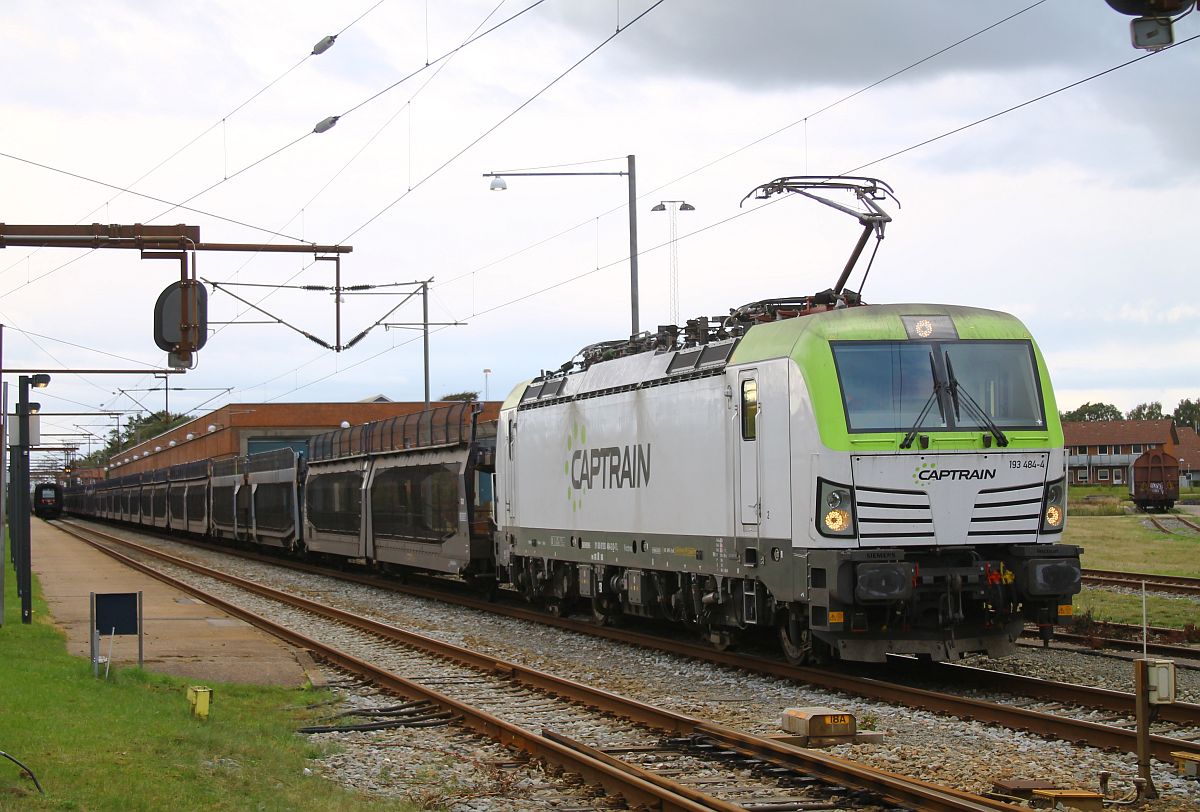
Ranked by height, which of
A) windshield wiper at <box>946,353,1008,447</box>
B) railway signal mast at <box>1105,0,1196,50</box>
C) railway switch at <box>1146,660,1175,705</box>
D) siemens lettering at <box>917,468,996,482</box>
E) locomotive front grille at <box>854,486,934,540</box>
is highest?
railway signal mast at <box>1105,0,1196,50</box>

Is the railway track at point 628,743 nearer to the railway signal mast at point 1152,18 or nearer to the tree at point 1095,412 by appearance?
the railway signal mast at point 1152,18

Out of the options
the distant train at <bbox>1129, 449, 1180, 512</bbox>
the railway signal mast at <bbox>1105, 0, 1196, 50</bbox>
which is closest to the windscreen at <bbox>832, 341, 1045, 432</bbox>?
the railway signal mast at <bbox>1105, 0, 1196, 50</bbox>

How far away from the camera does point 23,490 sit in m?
22.9

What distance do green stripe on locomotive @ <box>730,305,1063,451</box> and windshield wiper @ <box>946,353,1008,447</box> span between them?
126 millimetres

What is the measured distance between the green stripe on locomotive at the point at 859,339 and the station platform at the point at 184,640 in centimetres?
610

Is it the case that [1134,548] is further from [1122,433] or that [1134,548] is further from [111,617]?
[1122,433]

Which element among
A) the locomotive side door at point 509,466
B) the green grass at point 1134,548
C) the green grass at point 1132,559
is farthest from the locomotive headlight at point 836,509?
A: the green grass at point 1134,548

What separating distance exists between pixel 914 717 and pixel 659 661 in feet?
16.0

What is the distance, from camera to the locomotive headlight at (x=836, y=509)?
12.9 m

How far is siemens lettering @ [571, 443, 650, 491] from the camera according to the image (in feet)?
56.8

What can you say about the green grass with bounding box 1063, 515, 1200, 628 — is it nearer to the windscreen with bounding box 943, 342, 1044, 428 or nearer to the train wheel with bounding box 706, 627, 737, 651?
the windscreen with bounding box 943, 342, 1044, 428

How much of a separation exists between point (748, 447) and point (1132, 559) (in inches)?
887

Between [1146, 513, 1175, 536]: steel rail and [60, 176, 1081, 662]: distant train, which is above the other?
[60, 176, 1081, 662]: distant train

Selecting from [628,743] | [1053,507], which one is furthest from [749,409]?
[628,743]
